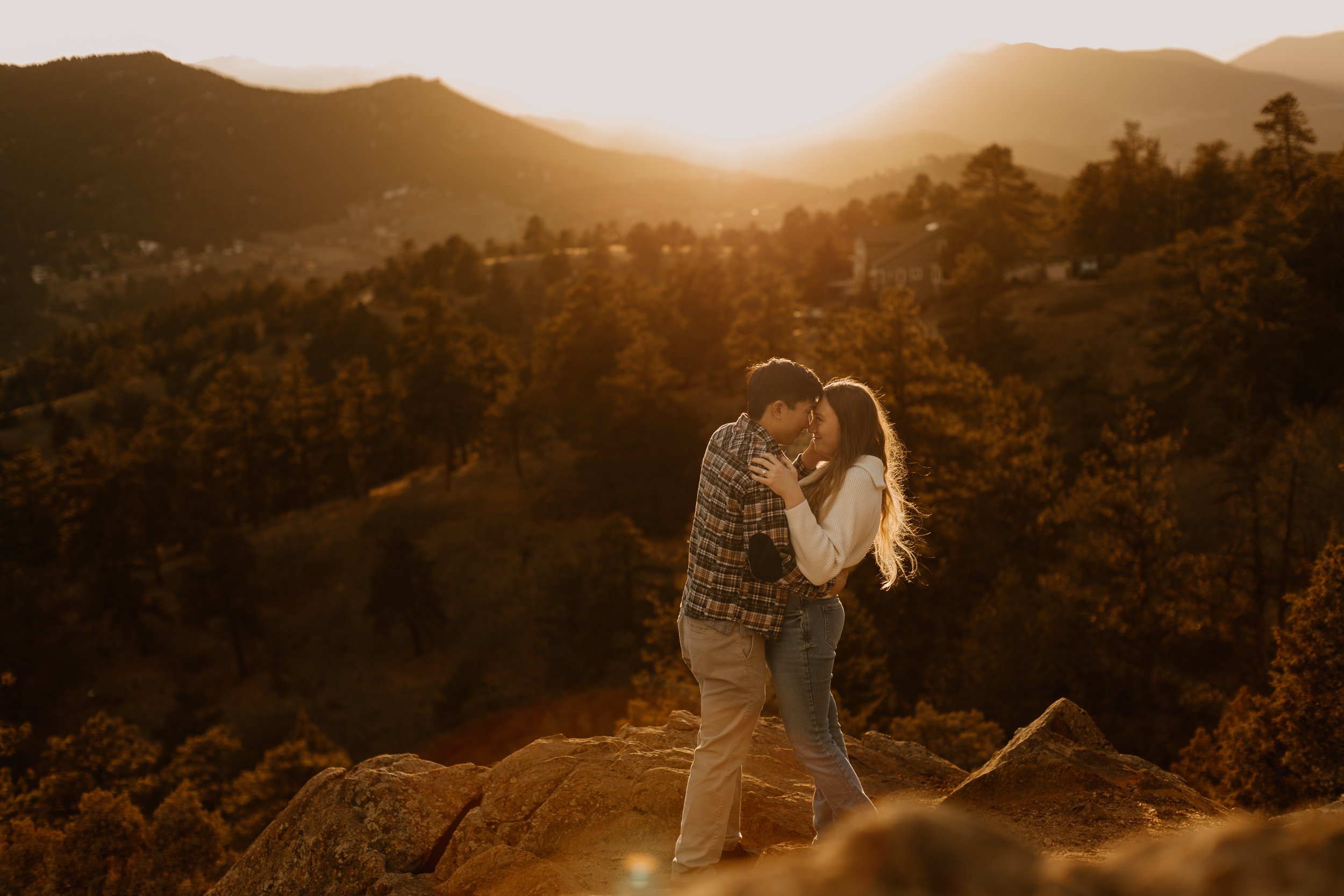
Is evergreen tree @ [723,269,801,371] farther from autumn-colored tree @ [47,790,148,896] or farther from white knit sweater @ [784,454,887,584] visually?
white knit sweater @ [784,454,887,584]

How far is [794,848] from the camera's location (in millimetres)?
5418

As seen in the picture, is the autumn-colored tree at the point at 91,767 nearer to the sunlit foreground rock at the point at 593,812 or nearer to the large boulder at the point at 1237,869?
the sunlit foreground rock at the point at 593,812

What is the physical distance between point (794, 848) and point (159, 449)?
5385 centimetres

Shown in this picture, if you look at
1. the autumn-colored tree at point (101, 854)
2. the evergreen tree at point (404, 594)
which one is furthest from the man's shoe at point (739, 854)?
the evergreen tree at point (404, 594)

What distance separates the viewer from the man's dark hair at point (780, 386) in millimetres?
4668

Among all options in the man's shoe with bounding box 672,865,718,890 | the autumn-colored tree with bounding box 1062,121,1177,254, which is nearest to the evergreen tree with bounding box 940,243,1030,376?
the autumn-colored tree with bounding box 1062,121,1177,254

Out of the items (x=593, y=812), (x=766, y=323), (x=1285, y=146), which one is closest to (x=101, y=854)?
(x=593, y=812)

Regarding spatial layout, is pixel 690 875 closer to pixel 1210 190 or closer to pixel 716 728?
pixel 716 728

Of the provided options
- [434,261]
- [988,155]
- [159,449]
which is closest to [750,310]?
[988,155]

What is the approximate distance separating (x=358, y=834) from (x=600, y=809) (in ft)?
6.15

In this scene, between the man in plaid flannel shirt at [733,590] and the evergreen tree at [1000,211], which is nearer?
the man in plaid flannel shirt at [733,590]

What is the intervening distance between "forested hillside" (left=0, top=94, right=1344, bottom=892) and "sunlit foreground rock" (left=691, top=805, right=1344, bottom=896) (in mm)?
10523

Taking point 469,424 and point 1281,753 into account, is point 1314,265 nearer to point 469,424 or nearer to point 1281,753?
point 1281,753

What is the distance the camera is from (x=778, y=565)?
4.41 metres
